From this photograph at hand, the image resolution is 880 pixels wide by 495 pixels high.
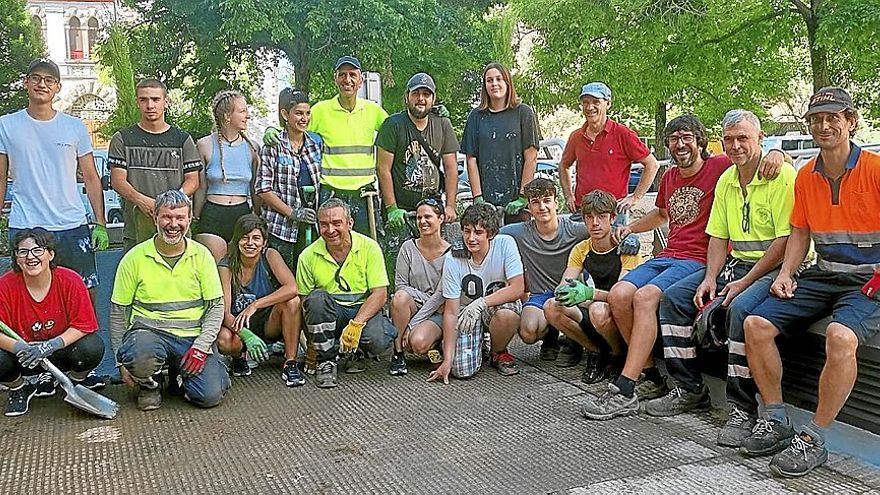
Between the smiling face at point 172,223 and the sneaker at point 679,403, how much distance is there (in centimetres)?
246

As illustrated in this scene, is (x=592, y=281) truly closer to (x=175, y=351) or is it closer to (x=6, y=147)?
(x=175, y=351)

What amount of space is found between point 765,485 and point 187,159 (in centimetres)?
342

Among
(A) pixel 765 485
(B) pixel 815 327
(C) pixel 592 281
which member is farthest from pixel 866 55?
(A) pixel 765 485

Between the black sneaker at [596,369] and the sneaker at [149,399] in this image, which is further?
the black sneaker at [596,369]

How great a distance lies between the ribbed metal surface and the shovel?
0.05 meters

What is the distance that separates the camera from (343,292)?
5.15 metres

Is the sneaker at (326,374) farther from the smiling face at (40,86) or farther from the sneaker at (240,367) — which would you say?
the smiling face at (40,86)

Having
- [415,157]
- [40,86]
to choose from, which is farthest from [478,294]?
[40,86]

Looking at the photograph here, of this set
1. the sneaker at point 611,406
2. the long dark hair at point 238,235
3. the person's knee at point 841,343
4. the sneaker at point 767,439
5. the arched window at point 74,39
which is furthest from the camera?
the arched window at point 74,39

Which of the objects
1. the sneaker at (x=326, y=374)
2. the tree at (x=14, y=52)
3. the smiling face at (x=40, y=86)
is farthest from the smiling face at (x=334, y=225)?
the tree at (x=14, y=52)

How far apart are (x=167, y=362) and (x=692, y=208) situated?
2787mm

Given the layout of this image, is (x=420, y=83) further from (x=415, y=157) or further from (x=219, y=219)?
(x=219, y=219)

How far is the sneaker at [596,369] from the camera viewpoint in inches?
193

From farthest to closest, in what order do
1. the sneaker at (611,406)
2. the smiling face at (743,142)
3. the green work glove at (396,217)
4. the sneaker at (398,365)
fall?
1. the green work glove at (396,217)
2. the sneaker at (398,365)
3. the sneaker at (611,406)
4. the smiling face at (743,142)
